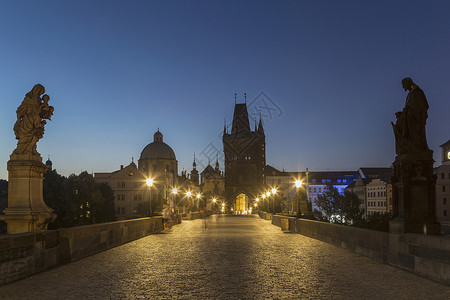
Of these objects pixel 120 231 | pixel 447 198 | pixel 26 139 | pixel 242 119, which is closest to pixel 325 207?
pixel 447 198

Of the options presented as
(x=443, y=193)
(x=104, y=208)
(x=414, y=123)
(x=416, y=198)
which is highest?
(x=414, y=123)

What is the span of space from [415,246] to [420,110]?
322cm

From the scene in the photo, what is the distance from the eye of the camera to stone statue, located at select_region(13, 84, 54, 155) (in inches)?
426

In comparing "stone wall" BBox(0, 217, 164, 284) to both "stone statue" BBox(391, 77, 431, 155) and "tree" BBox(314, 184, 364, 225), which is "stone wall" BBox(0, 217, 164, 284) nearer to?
"stone statue" BBox(391, 77, 431, 155)

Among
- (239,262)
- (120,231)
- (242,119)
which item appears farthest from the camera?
(242,119)

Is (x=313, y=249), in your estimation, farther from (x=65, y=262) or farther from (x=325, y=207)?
(x=325, y=207)

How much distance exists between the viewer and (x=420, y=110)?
1076 cm

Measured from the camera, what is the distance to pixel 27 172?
418 inches

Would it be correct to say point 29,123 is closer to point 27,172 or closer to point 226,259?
point 27,172

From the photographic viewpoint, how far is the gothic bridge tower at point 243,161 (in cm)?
12075

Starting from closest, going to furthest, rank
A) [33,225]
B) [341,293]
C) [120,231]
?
1. [341,293]
2. [33,225]
3. [120,231]

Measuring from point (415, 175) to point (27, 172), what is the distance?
890 cm

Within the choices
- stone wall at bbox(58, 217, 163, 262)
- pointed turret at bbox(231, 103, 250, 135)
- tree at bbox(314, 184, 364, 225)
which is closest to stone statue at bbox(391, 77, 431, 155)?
stone wall at bbox(58, 217, 163, 262)

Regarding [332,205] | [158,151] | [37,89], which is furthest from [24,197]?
[158,151]
